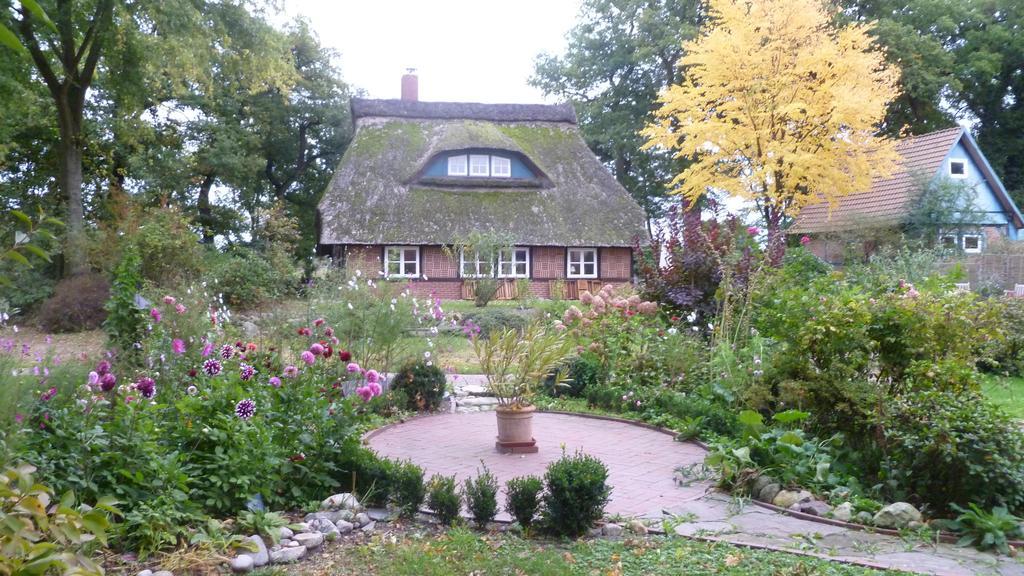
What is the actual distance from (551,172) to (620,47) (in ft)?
26.0

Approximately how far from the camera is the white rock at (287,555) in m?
4.03

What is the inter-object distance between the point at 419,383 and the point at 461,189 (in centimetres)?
1858

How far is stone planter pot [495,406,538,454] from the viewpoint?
6.50 metres

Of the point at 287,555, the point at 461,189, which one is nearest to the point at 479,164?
the point at 461,189

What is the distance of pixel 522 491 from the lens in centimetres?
449

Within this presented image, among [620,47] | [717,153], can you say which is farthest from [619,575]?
[620,47]

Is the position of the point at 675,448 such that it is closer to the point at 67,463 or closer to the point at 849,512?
the point at 849,512

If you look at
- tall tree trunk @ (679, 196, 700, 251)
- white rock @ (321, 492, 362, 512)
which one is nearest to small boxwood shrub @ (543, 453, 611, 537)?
white rock @ (321, 492, 362, 512)

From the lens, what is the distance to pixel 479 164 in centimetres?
2741

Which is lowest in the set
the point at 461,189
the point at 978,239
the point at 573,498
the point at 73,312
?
the point at 573,498

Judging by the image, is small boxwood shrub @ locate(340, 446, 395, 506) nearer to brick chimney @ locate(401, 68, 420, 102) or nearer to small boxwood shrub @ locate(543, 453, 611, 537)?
small boxwood shrub @ locate(543, 453, 611, 537)

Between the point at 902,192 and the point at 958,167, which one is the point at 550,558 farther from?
the point at 958,167

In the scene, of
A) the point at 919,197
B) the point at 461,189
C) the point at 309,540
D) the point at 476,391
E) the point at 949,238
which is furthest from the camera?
the point at 461,189

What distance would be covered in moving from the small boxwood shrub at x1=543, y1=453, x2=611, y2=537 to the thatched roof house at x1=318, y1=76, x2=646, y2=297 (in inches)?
762
